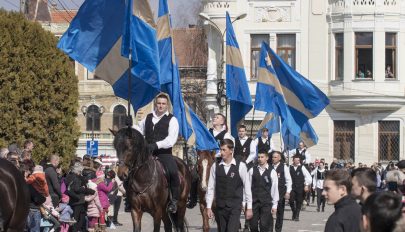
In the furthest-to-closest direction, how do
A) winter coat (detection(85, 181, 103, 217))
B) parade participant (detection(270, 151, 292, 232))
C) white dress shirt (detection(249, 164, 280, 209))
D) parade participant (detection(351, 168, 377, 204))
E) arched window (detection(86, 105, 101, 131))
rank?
arched window (detection(86, 105, 101, 131)) → parade participant (detection(270, 151, 292, 232)) → winter coat (detection(85, 181, 103, 217)) → white dress shirt (detection(249, 164, 280, 209)) → parade participant (detection(351, 168, 377, 204))

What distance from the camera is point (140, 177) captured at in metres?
15.3

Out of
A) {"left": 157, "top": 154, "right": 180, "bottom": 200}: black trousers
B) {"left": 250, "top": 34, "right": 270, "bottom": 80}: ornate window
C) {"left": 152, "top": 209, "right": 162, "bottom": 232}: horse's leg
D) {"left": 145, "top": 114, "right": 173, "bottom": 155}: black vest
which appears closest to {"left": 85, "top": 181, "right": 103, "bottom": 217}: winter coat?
{"left": 157, "top": 154, "right": 180, "bottom": 200}: black trousers

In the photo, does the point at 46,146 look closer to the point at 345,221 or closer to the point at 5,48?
the point at 5,48

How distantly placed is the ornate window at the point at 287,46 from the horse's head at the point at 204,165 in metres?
33.7

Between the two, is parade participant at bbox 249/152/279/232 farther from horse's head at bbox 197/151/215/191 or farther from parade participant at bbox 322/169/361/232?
parade participant at bbox 322/169/361/232

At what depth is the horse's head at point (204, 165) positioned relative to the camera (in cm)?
1906

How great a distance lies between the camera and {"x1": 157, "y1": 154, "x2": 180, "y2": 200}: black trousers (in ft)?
52.3

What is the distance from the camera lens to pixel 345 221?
8422 millimetres

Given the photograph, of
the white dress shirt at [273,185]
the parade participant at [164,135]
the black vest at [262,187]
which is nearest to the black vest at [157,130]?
the parade participant at [164,135]

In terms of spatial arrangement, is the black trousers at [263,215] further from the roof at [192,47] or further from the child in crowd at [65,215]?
the roof at [192,47]

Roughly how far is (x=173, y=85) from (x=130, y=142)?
4.18 m

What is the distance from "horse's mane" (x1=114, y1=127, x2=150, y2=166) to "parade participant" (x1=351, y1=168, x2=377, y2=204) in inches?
272

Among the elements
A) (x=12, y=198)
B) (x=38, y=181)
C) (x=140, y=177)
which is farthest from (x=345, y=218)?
(x=38, y=181)

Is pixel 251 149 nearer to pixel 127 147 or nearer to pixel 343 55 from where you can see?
pixel 127 147
